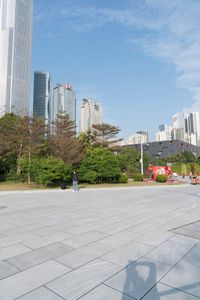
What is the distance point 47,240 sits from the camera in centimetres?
507

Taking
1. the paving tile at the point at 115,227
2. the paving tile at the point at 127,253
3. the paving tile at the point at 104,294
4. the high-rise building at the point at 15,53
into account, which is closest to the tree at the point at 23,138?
the paving tile at the point at 115,227

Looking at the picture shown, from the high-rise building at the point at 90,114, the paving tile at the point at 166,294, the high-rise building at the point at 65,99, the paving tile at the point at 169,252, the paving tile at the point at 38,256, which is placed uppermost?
the high-rise building at the point at 65,99

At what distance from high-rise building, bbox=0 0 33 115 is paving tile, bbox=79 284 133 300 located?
300 ft

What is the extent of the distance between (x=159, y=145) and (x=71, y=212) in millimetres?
79112

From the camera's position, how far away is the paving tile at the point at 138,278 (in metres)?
3.06

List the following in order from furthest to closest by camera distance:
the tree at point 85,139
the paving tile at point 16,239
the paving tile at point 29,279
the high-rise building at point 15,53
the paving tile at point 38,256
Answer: the high-rise building at point 15,53 → the tree at point 85,139 → the paving tile at point 16,239 → the paving tile at point 38,256 → the paving tile at point 29,279

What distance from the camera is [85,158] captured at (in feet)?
79.2

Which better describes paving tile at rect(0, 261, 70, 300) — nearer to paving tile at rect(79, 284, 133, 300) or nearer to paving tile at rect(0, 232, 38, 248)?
paving tile at rect(79, 284, 133, 300)

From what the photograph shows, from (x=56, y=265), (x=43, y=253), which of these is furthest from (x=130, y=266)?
(x=43, y=253)

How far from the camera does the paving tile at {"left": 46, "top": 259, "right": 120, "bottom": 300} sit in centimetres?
299

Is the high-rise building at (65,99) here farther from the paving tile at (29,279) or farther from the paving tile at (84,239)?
the paving tile at (29,279)

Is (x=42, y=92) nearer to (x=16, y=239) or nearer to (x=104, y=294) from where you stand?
(x=16, y=239)

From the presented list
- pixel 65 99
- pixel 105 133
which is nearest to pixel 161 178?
pixel 105 133

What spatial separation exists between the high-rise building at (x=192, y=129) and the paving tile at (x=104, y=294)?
132924 millimetres
